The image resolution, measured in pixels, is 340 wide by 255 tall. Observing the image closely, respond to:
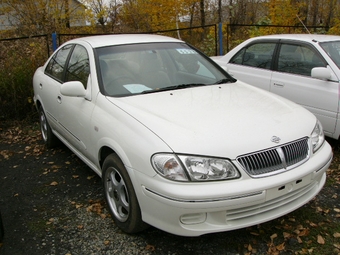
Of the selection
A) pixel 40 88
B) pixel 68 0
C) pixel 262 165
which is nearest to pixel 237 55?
pixel 40 88

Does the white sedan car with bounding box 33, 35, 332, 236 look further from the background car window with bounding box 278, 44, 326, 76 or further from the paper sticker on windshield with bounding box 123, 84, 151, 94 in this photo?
the background car window with bounding box 278, 44, 326, 76

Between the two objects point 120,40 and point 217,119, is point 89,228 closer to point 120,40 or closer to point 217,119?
point 217,119

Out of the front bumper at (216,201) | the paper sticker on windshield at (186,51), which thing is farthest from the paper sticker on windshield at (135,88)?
the front bumper at (216,201)

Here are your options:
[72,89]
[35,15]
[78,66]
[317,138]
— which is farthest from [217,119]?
[35,15]

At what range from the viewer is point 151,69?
12.4 ft

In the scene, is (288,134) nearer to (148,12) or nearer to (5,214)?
(5,214)

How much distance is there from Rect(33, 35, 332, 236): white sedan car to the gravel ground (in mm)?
234

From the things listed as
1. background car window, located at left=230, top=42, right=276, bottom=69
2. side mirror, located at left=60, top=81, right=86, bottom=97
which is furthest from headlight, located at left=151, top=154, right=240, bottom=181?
background car window, located at left=230, top=42, right=276, bottom=69

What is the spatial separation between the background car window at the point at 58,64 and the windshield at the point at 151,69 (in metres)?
0.94

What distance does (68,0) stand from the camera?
14.0 metres

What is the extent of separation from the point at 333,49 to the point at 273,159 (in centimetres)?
305

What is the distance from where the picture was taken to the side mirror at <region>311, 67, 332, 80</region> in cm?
446

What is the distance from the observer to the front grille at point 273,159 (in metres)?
2.52

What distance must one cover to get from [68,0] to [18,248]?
1297cm
